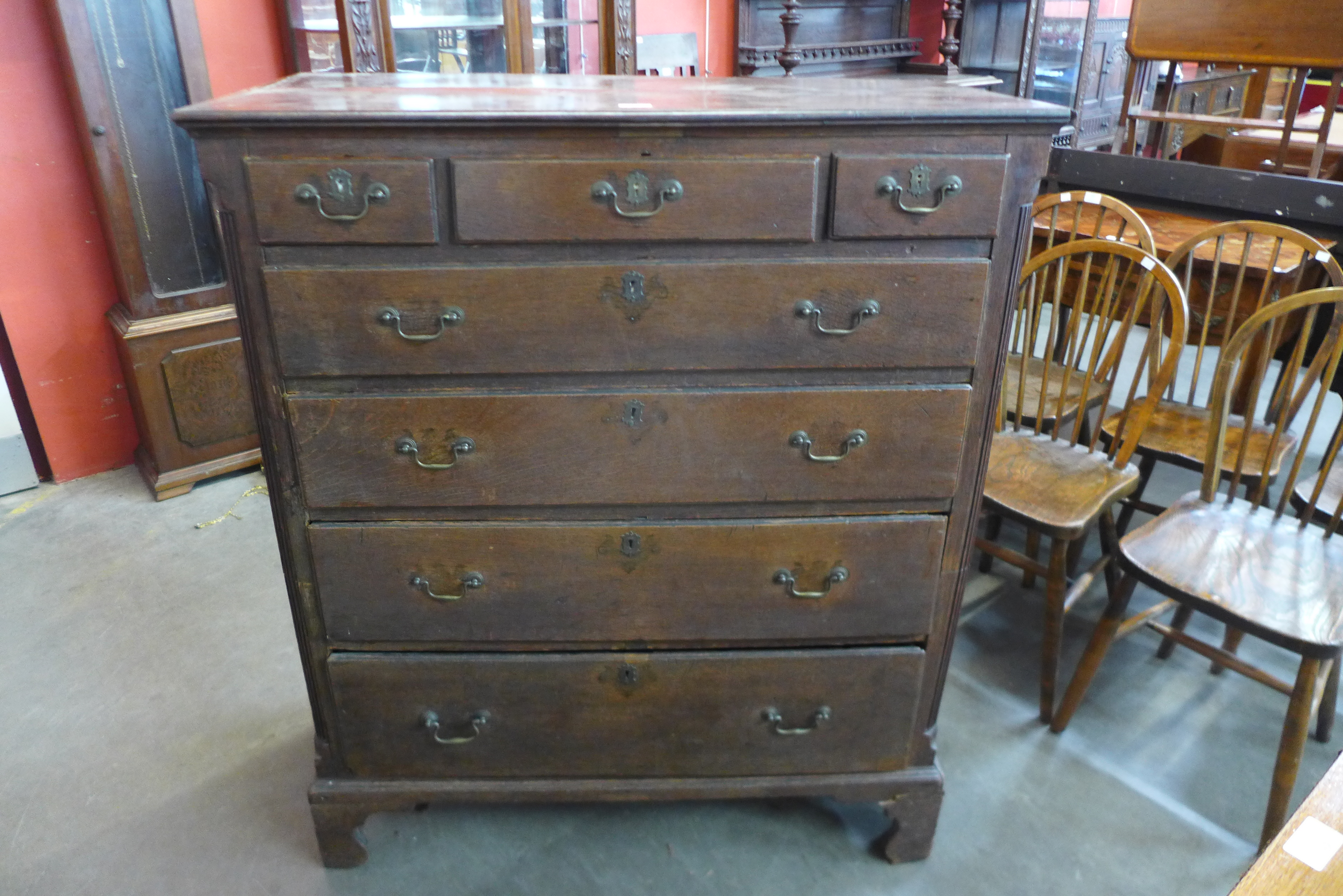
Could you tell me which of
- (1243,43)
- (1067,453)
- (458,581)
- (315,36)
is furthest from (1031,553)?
(315,36)

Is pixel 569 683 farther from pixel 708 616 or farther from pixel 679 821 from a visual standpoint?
pixel 679 821

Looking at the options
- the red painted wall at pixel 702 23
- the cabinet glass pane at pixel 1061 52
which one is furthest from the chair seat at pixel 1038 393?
the cabinet glass pane at pixel 1061 52

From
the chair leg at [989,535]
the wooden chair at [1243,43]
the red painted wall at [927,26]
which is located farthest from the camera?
the red painted wall at [927,26]

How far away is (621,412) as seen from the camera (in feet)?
4.52

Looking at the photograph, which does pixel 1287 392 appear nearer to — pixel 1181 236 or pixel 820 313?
pixel 1181 236

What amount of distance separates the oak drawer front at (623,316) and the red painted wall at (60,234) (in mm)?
1901

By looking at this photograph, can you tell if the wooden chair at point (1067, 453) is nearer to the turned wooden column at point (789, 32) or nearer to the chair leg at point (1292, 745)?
the chair leg at point (1292, 745)

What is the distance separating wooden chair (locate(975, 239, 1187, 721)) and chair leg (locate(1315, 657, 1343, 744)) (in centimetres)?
50

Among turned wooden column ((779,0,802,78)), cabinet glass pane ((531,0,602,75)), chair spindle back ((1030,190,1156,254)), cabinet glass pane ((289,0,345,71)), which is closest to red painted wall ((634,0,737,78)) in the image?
turned wooden column ((779,0,802,78))

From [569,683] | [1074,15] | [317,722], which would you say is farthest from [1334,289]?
[1074,15]

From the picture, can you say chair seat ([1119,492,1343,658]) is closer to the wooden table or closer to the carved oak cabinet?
the carved oak cabinet

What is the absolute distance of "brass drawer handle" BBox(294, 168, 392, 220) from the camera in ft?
3.98

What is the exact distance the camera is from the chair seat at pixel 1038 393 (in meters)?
2.47

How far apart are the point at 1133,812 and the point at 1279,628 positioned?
0.50 metres
